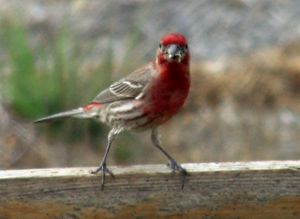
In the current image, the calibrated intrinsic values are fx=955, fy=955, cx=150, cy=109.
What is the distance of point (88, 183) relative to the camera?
4020 mm

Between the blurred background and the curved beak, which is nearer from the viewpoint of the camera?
the curved beak

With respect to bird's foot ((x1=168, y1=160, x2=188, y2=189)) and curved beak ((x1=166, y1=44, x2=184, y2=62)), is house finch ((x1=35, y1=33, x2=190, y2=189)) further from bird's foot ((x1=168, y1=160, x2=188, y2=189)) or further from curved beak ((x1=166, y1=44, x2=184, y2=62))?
bird's foot ((x1=168, y1=160, x2=188, y2=189))

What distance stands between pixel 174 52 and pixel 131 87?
60 centimetres

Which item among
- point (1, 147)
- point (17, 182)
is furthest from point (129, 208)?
point (1, 147)

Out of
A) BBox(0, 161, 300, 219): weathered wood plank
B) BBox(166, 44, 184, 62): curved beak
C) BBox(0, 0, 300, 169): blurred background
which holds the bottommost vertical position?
BBox(0, 0, 300, 169): blurred background

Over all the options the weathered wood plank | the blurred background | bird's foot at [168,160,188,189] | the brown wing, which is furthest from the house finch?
the blurred background

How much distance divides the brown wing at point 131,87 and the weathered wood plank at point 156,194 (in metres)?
0.97

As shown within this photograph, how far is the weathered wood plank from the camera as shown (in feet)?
12.9

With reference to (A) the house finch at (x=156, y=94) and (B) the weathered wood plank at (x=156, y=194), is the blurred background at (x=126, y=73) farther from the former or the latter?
(B) the weathered wood plank at (x=156, y=194)

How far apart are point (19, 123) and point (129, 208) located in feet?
13.1

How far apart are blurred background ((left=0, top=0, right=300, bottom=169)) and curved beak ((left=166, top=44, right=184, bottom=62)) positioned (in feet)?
8.98

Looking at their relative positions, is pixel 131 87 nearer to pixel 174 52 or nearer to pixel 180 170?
pixel 174 52

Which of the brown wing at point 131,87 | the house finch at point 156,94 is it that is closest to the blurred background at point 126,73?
the brown wing at point 131,87

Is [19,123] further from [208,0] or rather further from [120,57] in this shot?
[208,0]
